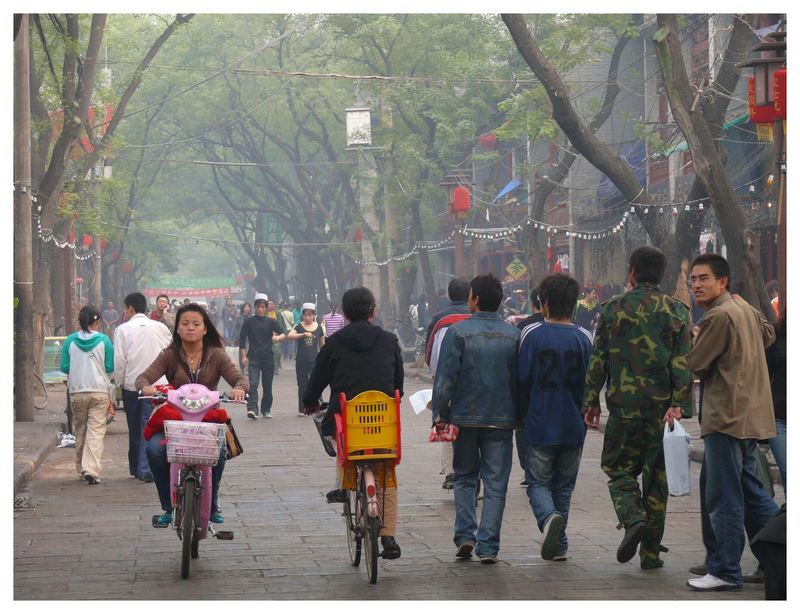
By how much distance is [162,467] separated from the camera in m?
8.17

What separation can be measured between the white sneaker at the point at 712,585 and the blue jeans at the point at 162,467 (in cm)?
283

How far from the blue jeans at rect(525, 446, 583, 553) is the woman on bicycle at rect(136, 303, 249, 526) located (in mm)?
1783

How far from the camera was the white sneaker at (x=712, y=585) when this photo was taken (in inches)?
278

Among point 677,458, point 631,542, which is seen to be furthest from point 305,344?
point 631,542

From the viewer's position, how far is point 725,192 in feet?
48.6

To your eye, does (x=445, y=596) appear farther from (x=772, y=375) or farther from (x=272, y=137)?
(x=272, y=137)

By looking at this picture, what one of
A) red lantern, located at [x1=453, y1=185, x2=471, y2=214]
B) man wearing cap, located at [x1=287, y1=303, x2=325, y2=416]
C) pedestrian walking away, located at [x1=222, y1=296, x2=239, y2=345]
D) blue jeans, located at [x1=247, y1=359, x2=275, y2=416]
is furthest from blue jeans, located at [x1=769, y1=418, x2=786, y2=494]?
pedestrian walking away, located at [x1=222, y1=296, x2=239, y2=345]

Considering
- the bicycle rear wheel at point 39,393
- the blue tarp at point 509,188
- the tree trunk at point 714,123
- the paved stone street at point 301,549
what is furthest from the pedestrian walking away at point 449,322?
the blue tarp at point 509,188

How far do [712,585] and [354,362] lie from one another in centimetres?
245

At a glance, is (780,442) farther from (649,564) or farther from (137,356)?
(137,356)

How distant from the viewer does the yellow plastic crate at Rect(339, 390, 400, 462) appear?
25.1 feet

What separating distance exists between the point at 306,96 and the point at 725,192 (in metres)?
31.4

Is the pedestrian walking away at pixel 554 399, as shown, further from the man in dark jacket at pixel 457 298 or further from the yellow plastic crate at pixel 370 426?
the man in dark jacket at pixel 457 298

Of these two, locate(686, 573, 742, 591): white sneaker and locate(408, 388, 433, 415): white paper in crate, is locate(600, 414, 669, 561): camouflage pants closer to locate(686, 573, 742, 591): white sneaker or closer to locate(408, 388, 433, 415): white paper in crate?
locate(686, 573, 742, 591): white sneaker
